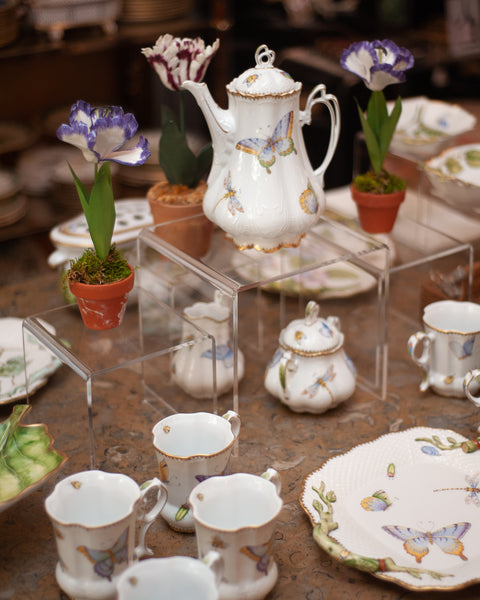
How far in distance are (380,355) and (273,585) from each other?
2.00 ft

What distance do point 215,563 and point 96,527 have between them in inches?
5.6

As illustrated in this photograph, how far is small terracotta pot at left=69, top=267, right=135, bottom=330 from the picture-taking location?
128 cm

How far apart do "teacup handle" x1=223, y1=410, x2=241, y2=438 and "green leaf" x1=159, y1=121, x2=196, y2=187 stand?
500mm

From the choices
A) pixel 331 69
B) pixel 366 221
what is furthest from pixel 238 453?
pixel 331 69

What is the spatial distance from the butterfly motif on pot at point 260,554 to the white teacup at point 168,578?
0.06 meters

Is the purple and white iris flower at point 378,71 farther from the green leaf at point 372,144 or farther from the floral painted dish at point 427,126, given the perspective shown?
the floral painted dish at point 427,126

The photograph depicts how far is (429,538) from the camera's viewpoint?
3.79ft

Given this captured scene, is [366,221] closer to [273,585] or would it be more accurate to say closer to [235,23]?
[273,585]

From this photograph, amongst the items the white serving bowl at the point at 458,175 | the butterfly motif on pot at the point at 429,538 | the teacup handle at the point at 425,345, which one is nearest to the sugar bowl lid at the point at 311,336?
the teacup handle at the point at 425,345

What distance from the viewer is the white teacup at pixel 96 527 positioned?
39.8 inches

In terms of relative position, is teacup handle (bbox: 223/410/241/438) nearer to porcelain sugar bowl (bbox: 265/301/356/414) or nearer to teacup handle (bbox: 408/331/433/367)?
porcelain sugar bowl (bbox: 265/301/356/414)

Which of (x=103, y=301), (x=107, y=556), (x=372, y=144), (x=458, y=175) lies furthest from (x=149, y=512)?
(x=458, y=175)

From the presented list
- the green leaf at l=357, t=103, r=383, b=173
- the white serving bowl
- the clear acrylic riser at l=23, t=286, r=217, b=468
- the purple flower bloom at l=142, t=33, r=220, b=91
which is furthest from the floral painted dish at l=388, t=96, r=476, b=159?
the clear acrylic riser at l=23, t=286, r=217, b=468

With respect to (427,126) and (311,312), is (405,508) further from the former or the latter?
(427,126)
